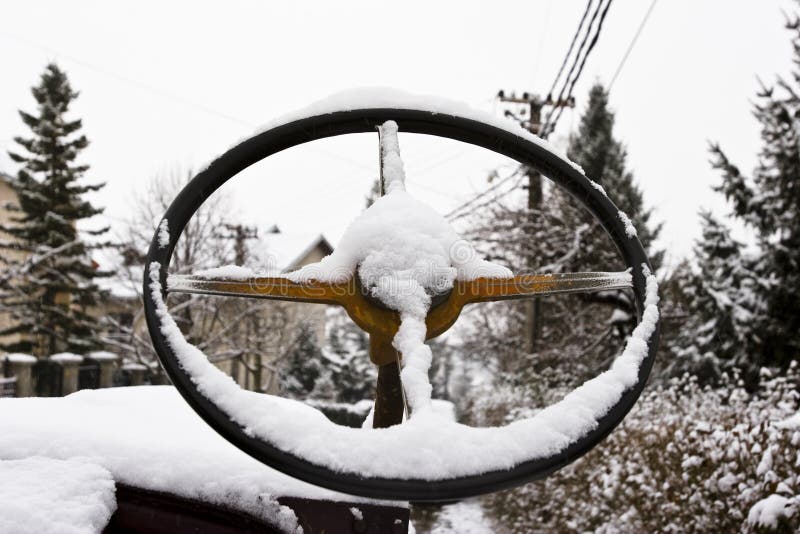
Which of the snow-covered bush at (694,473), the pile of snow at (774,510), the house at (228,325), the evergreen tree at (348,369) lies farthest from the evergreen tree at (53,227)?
the pile of snow at (774,510)

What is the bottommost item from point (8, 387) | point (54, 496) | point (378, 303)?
point (8, 387)

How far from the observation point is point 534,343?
10.6 m

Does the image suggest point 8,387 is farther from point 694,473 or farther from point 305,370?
point 305,370

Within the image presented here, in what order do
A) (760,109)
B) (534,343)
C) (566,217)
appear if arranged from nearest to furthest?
(760,109) → (566,217) → (534,343)

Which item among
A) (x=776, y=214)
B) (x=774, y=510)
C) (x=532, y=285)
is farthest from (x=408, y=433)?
(x=776, y=214)

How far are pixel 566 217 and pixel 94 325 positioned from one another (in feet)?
40.1

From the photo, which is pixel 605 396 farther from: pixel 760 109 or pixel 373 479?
pixel 760 109

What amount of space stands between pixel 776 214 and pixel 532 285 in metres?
9.91

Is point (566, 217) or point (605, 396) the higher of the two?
point (566, 217)

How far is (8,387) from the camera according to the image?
30.4 ft

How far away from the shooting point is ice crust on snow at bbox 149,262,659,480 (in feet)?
1.61

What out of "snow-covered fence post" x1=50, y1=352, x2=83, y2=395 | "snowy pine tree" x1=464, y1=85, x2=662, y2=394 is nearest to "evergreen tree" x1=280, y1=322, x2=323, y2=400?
"snowy pine tree" x1=464, y1=85, x2=662, y2=394

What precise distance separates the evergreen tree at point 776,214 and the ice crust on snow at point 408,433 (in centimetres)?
968

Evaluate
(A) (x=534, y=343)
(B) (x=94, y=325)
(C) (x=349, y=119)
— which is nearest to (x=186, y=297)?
(B) (x=94, y=325)
